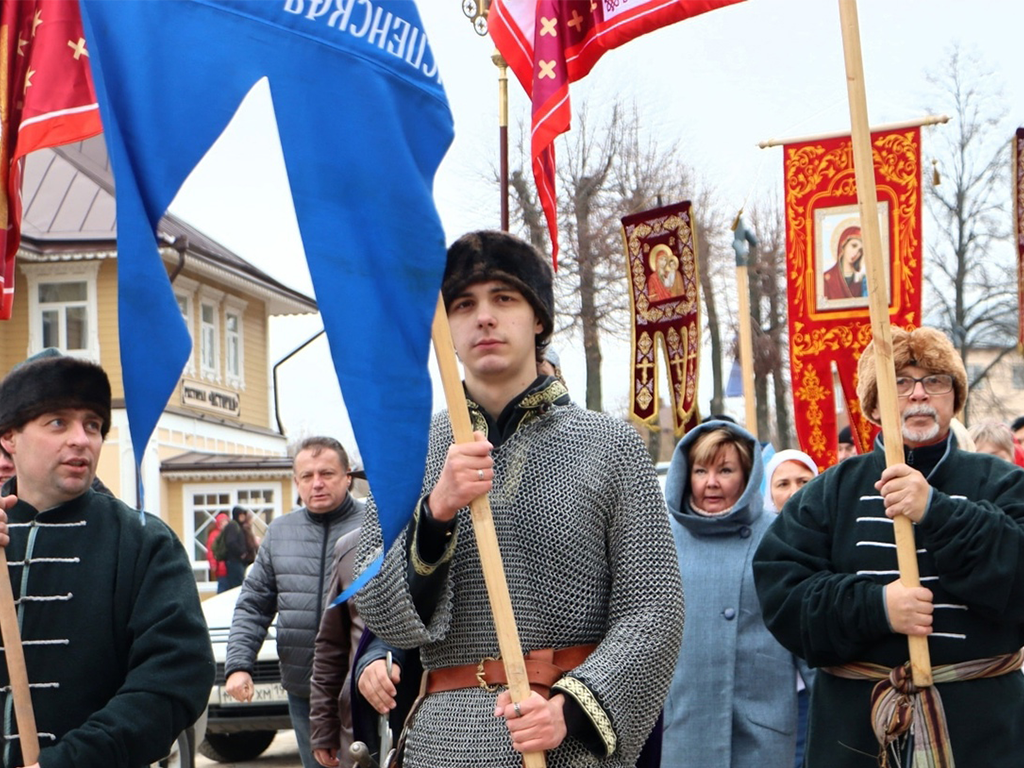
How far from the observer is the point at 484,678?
11.6ft

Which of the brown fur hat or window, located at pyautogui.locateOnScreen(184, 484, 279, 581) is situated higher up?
the brown fur hat

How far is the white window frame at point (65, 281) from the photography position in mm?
32188

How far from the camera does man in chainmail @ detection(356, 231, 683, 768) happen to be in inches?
136

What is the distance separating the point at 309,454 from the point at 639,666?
465 cm

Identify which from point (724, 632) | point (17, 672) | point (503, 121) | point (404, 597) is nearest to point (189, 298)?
point (503, 121)

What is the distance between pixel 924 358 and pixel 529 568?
1.59m

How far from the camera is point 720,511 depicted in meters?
5.86

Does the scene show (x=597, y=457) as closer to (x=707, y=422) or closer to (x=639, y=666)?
(x=639, y=666)

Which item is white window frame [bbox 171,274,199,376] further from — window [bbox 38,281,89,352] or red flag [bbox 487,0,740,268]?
red flag [bbox 487,0,740,268]

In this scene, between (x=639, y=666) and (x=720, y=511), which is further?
(x=720, y=511)

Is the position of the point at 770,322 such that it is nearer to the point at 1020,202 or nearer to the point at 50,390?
the point at 1020,202

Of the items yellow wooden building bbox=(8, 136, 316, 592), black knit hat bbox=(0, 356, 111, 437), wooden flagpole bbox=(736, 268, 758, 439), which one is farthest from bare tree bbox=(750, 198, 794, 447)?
black knit hat bbox=(0, 356, 111, 437)

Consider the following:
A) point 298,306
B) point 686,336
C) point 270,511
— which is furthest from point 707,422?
point 298,306

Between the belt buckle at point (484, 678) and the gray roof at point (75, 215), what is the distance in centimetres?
2679
